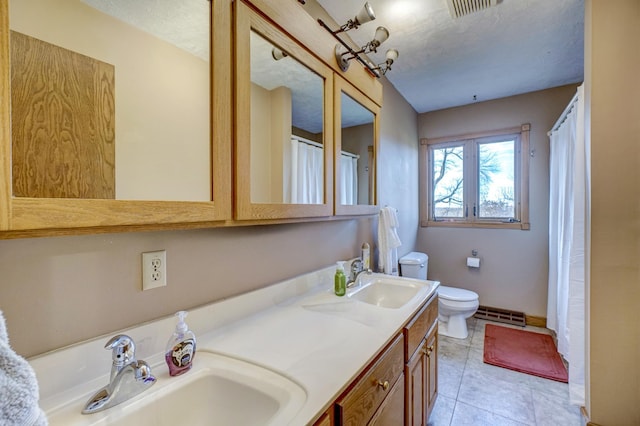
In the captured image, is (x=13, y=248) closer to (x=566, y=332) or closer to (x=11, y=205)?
(x=11, y=205)

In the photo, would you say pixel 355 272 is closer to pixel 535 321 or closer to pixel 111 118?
pixel 111 118

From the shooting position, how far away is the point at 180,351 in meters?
0.78

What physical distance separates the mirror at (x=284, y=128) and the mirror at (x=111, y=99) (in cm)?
19

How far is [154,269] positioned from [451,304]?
2.53 m

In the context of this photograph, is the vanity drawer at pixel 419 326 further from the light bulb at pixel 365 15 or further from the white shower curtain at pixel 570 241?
the light bulb at pixel 365 15

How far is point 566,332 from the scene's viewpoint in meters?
2.09

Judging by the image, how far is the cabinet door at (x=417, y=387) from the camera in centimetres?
122

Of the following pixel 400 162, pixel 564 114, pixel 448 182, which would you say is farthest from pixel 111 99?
pixel 448 182

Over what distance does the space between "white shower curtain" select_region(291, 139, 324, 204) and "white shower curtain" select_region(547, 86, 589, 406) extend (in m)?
1.48

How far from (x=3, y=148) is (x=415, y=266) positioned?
109 inches

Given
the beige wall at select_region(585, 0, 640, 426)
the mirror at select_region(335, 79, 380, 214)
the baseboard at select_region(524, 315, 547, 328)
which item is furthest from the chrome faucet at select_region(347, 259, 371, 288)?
the baseboard at select_region(524, 315, 547, 328)

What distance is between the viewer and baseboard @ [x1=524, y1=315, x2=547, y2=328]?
9.48 feet

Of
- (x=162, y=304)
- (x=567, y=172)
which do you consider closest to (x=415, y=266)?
(x=567, y=172)

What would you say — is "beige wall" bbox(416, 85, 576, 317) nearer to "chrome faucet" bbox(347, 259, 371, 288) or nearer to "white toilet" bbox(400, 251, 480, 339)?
"white toilet" bbox(400, 251, 480, 339)
